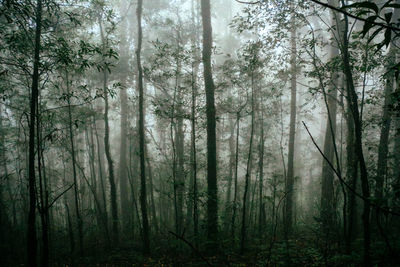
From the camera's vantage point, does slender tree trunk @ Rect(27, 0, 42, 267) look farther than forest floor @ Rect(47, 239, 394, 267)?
No

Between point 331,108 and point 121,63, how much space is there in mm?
10840

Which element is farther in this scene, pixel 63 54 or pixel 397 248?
pixel 397 248

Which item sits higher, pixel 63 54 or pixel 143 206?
pixel 63 54

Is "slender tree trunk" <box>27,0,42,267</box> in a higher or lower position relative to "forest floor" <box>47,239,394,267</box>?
higher

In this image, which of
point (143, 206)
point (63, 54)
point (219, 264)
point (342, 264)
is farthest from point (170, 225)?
point (63, 54)

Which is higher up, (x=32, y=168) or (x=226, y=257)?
(x=32, y=168)

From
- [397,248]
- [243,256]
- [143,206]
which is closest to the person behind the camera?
[397,248]

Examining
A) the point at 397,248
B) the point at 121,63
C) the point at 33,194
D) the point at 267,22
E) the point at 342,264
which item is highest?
the point at 121,63

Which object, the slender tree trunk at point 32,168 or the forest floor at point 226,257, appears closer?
the slender tree trunk at point 32,168

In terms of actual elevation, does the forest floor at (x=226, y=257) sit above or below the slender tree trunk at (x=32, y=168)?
below

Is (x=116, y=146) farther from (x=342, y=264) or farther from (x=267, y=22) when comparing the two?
(x=342, y=264)

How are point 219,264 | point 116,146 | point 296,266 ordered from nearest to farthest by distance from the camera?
point 296,266 < point 219,264 < point 116,146

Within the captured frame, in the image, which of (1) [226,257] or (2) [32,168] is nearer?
(2) [32,168]

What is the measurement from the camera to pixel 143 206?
26.5 feet
